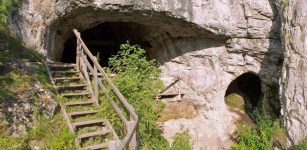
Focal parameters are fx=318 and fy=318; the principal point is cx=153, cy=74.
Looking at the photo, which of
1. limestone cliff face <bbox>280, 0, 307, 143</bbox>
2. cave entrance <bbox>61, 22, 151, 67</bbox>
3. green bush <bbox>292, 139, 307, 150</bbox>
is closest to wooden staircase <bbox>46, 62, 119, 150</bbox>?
green bush <bbox>292, 139, 307, 150</bbox>

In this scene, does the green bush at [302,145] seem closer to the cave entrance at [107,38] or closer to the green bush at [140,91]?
the green bush at [140,91]

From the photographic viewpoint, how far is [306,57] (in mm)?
6508

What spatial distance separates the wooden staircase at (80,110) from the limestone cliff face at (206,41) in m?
1.10

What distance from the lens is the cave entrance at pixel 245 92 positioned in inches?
440

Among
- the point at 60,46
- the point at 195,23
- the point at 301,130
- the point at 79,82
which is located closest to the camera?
the point at 301,130

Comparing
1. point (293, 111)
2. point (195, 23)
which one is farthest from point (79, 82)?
point (293, 111)

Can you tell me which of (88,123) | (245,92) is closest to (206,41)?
(245,92)

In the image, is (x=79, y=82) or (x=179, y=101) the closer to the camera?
(x=79, y=82)

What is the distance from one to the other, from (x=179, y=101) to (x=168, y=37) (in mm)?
2180

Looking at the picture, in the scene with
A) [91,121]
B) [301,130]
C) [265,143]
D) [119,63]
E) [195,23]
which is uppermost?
[195,23]

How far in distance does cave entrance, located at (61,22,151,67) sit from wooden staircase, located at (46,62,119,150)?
446 centimetres

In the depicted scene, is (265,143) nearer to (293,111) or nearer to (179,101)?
(293,111)

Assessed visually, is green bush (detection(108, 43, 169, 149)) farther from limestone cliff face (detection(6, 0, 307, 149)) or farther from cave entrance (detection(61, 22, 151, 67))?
cave entrance (detection(61, 22, 151, 67))

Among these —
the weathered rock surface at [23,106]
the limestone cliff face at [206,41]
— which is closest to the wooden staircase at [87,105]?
the weathered rock surface at [23,106]
